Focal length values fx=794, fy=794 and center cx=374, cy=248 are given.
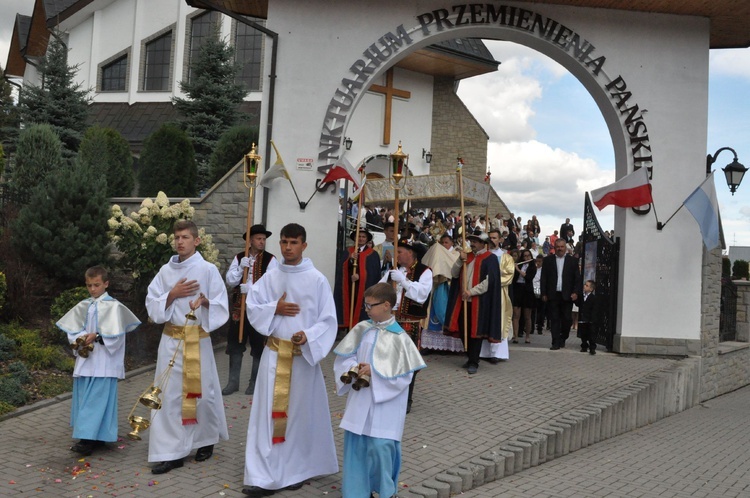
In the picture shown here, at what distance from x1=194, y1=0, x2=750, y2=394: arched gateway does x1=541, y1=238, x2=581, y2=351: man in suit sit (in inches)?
31.4

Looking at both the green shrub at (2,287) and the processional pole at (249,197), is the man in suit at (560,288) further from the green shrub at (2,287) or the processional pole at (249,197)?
the green shrub at (2,287)

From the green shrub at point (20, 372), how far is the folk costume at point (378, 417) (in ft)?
15.7

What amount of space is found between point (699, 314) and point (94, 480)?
9792mm

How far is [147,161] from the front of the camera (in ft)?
60.7

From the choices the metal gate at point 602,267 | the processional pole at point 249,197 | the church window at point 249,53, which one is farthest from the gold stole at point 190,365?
the church window at point 249,53

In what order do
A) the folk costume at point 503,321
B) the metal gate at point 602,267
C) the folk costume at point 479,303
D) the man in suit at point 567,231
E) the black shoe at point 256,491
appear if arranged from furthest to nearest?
1. the man in suit at point 567,231
2. the metal gate at point 602,267
3. the folk costume at point 503,321
4. the folk costume at point 479,303
5. the black shoe at point 256,491

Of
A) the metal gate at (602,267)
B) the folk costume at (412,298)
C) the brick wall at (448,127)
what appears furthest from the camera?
the brick wall at (448,127)

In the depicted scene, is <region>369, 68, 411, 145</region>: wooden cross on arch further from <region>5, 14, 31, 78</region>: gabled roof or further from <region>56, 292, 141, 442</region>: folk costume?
<region>5, 14, 31, 78</region>: gabled roof

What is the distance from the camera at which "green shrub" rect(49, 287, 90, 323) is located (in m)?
10.5

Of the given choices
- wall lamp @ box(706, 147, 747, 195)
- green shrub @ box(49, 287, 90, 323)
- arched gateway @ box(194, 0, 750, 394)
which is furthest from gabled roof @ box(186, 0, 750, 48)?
green shrub @ box(49, 287, 90, 323)

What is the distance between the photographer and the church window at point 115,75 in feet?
113

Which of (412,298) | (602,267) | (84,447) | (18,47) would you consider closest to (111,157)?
(602,267)

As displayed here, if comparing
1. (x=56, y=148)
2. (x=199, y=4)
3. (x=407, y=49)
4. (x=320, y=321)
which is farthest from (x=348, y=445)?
(x=56, y=148)

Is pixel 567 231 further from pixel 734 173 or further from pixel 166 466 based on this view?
pixel 166 466
